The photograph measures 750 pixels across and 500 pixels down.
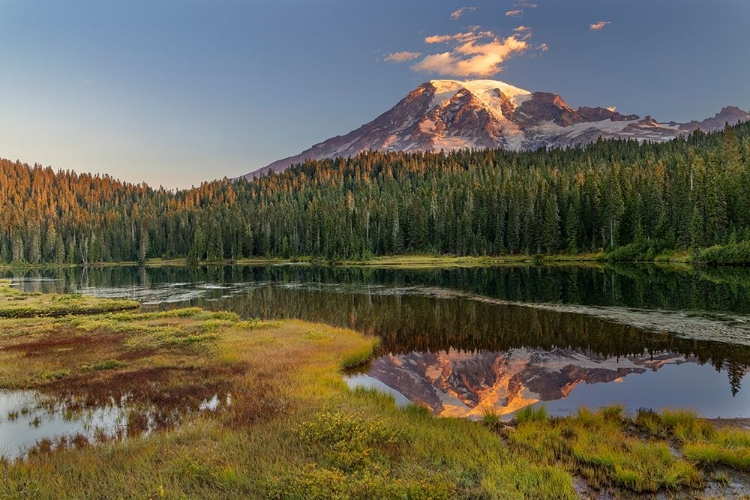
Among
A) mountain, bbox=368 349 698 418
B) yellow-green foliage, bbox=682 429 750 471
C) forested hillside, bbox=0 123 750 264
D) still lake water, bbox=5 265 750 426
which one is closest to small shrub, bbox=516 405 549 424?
mountain, bbox=368 349 698 418

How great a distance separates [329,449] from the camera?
1205 cm

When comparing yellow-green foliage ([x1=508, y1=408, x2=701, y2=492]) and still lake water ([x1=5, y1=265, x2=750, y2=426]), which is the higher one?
yellow-green foliage ([x1=508, y1=408, x2=701, y2=492])

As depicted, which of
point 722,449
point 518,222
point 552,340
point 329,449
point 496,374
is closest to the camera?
point 722,449

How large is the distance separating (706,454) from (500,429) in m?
5.39

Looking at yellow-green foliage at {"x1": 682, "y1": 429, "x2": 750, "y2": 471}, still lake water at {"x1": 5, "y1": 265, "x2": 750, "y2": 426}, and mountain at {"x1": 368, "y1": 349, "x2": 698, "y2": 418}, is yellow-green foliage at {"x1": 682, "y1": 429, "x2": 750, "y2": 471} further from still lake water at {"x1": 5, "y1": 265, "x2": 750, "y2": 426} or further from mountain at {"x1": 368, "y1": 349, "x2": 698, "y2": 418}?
mountain at {"x1": 368, "y1": 349, "x2": 698, "y2": 418}

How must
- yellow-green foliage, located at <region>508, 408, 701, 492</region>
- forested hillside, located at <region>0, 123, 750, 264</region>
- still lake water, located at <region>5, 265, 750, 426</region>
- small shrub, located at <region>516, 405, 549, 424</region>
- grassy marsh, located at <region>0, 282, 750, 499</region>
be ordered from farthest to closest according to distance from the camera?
forested hillside, located at <region>0, 123, 750, 264</region> → still lake water, located at <region>5, 265, 750, 426</region> → small shrub, located at <region>516, 405, 549, 424</region> → yellow-green foliage, located at <region>508, 408, 701, 492</region> → grassy marsh, located at <region>0, 282, 750, 499</region>

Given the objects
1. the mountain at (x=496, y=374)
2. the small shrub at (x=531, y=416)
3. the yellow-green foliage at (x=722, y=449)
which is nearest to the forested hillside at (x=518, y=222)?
the mountain at (x=496, y=374)

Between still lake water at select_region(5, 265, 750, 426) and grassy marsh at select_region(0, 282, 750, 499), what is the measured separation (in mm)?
3515

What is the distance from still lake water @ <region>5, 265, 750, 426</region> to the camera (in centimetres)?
1938

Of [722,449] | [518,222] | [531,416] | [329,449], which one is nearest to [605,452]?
[722,449]

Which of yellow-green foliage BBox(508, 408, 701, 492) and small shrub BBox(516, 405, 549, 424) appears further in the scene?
small shrub BBox(516, 405, 549, 424)

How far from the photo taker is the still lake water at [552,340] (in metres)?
19.4

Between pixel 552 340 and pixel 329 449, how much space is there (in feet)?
72.7

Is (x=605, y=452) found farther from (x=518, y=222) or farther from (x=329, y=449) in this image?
(x=518, y=222)
